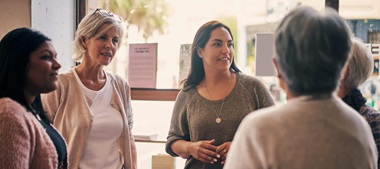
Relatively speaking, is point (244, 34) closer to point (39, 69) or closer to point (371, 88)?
point (371, 88)

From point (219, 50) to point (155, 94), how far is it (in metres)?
1.01

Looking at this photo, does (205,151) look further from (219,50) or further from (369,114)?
(369,114)

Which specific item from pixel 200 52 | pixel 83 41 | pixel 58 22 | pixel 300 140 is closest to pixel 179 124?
pixel 200 52

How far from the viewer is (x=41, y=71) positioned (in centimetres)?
165

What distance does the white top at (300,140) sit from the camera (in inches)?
41.4

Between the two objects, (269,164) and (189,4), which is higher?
(189,4)

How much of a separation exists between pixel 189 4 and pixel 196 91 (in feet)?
3.46

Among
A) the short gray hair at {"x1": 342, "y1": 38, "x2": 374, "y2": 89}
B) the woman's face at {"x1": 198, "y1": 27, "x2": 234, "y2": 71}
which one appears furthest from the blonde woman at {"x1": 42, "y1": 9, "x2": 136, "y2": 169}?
the short gray hair at {"x1": 342, "y1": 38, "x2": 374, "y2": 89}

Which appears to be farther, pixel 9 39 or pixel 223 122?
pixel 223 122

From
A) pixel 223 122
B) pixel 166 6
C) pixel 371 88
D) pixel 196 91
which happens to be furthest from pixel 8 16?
pixel 371 88

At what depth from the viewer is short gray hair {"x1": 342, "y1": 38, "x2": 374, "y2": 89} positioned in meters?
1.74

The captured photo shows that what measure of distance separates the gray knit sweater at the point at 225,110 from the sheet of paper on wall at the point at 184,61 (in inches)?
30.8

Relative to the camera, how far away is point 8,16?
10.1 feet

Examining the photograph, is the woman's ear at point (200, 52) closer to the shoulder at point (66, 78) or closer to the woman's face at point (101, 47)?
the woman's face at point (101, 47)
